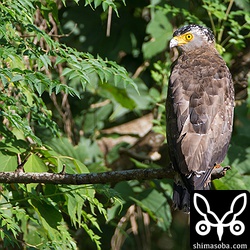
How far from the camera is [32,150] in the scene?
455cm

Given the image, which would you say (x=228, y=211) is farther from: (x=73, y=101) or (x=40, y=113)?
(x=73, y=101)

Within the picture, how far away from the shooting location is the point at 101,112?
7.35 meters

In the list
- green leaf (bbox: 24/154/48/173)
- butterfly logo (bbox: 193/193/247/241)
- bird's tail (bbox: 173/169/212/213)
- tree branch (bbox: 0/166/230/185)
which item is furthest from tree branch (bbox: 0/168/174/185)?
butterfly logo (bbox: 193/193/247/241)

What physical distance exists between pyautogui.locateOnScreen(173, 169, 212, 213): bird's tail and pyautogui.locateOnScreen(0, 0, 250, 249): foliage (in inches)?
17.3

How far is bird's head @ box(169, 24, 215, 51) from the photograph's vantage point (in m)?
6.11

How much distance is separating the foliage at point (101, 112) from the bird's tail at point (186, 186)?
44 cm

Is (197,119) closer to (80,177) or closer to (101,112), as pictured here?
(80,177)

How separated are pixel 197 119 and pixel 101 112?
262 centimetres

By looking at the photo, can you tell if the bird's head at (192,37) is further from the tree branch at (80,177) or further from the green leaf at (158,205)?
the tree branch at (80,177)

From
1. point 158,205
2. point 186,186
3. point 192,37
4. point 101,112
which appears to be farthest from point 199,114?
point 101,112

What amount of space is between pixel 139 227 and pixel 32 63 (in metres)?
2.68

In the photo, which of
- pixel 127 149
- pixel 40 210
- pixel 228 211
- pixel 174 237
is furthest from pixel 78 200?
pixel 174 237

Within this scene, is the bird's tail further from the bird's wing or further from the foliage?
the foliage

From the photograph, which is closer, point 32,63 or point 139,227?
point 32,63
